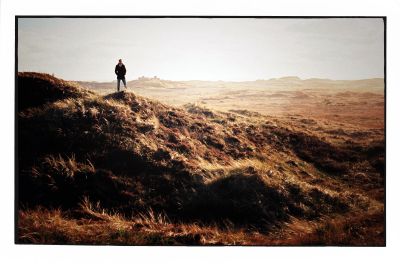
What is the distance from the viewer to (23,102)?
789cm

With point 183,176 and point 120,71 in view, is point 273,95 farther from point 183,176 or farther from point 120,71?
point 120,71

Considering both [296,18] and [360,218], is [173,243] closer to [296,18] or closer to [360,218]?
[360,218]

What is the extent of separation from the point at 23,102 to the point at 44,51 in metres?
1.17

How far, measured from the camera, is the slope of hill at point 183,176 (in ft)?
24.6

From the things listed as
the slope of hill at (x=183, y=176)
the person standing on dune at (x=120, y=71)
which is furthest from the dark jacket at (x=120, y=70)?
the slope of hill at (x=183, y=176)

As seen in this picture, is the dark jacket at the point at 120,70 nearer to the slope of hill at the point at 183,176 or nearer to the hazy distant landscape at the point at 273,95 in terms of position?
the hazy distant landscape at the point at 273,95

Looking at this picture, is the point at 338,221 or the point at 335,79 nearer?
the point at 338,221

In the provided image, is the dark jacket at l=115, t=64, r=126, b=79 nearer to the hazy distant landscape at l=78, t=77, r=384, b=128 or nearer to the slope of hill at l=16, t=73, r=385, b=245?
the hazy distant landscape at l=78, t=77, r=384, b=128

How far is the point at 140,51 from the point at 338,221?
548 centimetres

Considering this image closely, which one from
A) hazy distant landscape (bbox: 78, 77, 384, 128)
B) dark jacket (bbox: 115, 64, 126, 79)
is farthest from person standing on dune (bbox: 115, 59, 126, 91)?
hazy distant landscape (bbox: 78, 77, 384, 128)

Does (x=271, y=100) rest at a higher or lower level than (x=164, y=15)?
lower

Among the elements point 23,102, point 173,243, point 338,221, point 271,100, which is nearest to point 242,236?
point 173,243

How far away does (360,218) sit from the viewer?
755 cm
